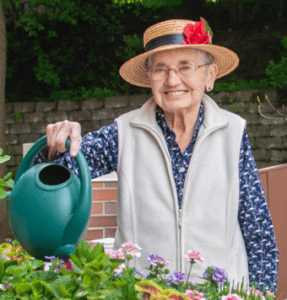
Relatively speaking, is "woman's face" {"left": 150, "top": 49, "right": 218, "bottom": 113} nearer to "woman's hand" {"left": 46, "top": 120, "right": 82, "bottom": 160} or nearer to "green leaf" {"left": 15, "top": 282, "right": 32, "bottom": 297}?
"woman's hand" {"left": 46, "top": 120, "right": 82, "bottom": 160}

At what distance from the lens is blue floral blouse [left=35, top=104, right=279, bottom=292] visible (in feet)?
5.37

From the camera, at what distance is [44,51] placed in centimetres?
936

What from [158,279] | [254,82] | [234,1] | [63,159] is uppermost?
[234,1]

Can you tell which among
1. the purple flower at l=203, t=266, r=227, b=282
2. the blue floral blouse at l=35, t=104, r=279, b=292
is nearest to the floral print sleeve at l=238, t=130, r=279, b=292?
the blue floral blouse at l=35, t=104, r=279, b=292

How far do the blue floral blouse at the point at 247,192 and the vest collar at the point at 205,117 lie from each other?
0.05m

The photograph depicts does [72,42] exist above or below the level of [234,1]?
below

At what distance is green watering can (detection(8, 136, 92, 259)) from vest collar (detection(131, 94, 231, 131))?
67 cm

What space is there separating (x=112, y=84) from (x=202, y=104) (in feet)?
24.2

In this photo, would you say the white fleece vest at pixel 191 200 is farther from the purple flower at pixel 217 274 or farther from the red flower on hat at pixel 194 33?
the purple flower at pixel 217 274

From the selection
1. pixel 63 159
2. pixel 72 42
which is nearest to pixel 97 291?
pixel 63 159

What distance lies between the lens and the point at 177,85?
61.8 inches

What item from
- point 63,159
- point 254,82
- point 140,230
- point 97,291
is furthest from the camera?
point 254,82

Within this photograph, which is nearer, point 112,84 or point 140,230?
point 140,230

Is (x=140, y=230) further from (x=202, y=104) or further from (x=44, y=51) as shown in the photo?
(x=44, y=51)
